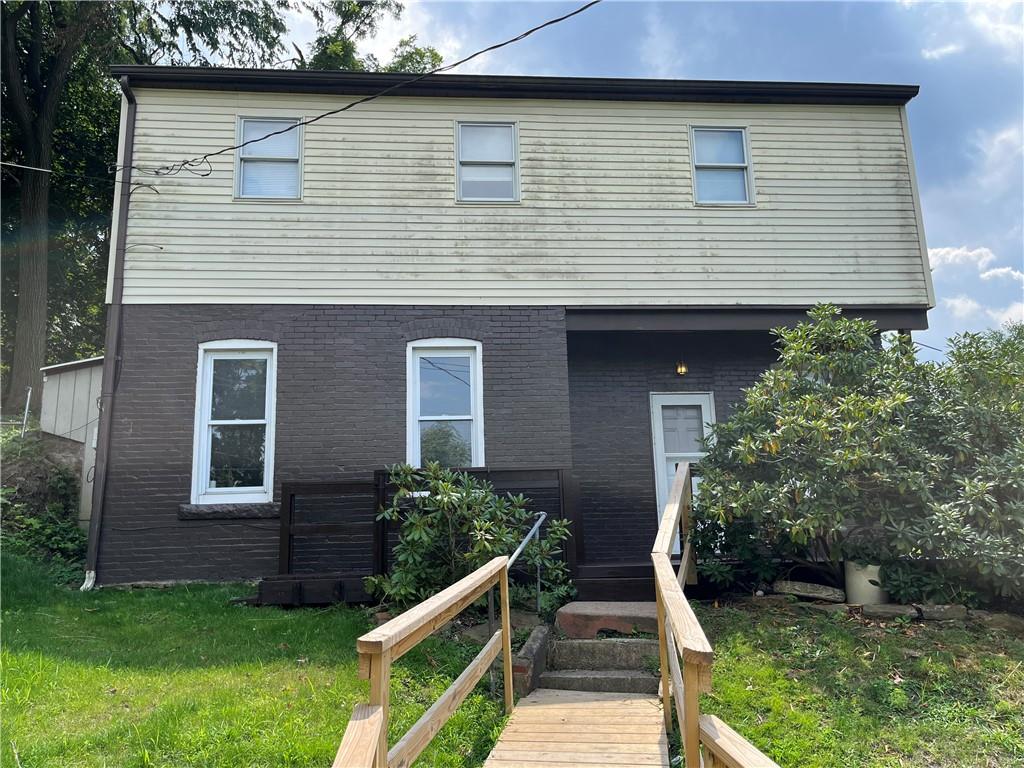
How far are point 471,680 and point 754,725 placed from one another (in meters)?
1.65

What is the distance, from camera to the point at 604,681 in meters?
5.05

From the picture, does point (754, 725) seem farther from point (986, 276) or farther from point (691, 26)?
point (986, 276)

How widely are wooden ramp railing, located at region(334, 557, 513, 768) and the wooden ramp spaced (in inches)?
16.0

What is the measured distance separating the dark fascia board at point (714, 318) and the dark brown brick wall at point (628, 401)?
553 mm

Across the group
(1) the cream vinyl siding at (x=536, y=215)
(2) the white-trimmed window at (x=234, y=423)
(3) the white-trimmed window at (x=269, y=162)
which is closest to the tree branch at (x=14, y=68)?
(1) the cream vinyl siding at (x=536, y=215)

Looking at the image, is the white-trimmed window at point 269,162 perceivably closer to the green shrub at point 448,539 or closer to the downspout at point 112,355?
the downspout at point 112,355

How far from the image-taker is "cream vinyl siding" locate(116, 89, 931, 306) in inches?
339

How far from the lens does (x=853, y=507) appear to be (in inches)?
233

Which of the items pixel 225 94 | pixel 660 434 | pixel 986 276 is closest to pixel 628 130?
pixel 660 434

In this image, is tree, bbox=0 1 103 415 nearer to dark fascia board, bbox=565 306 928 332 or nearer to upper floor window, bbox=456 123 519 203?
upper floor window, bbox=456 123 519 203

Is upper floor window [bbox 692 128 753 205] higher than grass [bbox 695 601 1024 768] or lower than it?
higher

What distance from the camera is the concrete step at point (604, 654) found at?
5277mm

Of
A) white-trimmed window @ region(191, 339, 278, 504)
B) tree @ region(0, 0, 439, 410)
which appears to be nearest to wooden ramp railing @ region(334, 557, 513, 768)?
white-trimmed window @ region(191, 339, 278, 504)

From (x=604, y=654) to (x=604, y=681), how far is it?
13.5 inches
